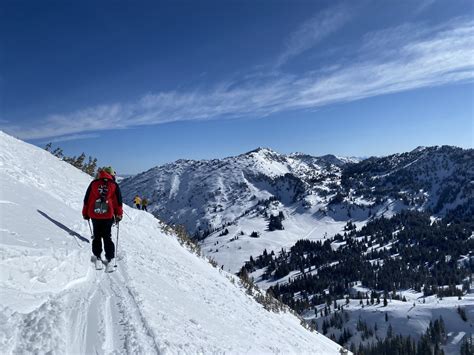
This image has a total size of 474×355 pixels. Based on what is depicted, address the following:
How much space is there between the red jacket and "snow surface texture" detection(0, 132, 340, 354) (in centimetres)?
148

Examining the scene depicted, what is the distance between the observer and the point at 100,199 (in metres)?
13.9

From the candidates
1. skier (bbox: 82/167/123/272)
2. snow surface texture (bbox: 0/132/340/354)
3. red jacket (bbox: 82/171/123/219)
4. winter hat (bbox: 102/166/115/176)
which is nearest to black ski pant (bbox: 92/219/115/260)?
skier (bbox: 82/167/123/272)

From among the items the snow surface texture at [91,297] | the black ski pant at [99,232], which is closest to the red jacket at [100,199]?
the black ski pant at [99,232]

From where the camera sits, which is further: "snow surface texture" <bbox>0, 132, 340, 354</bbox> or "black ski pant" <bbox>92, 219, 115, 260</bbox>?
"black ski pant" <bbox>92, 219, 115, 260</bbox>

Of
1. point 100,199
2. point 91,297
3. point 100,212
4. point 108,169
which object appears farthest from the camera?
point 108,169

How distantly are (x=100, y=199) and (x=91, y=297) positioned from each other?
4.15 meters

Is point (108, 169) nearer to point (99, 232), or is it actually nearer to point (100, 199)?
point (100, 199)

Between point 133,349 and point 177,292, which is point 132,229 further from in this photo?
point 133,349

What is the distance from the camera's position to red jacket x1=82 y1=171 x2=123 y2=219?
45.3 ft

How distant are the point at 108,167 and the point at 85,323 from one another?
286 inches

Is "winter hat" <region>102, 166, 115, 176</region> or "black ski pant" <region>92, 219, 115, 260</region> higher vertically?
"winter hat" <region>102, 166, 115, 176</region>

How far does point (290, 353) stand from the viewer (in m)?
14.9

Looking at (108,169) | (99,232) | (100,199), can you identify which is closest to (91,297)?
(99,232)

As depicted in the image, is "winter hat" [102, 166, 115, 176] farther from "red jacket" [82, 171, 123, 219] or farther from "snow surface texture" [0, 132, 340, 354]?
"snow surface texture" [0, 132, 340, 354]
